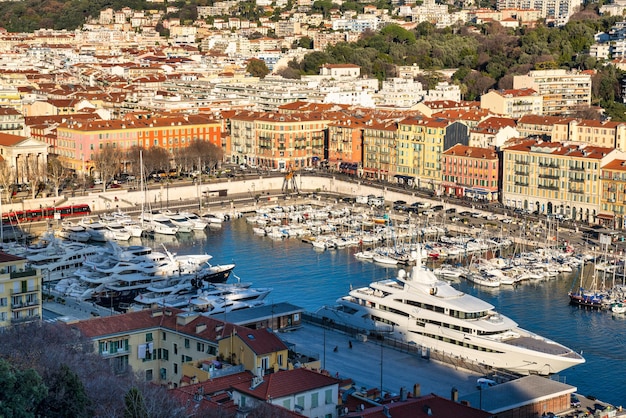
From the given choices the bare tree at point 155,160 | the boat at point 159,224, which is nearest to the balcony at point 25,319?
the boat at point 159,224

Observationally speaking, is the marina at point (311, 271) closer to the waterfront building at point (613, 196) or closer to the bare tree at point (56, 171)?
the waterfront building at point (613, 196)

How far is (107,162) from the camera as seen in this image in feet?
135

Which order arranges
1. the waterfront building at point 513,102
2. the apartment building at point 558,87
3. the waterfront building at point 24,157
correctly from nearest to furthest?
1. the waterfront building at point 24,157
2. the waterfront building at point 513,102
3. the apartment building at point 558,87

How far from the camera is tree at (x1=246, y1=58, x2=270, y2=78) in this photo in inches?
2717

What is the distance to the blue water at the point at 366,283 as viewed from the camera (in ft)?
71.9

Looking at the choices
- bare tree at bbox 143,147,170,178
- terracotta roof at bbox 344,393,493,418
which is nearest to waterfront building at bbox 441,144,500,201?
bare tree at bbox 143,147,170,178

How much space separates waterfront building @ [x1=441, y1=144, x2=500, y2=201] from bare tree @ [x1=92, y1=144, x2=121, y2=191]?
11481 mm

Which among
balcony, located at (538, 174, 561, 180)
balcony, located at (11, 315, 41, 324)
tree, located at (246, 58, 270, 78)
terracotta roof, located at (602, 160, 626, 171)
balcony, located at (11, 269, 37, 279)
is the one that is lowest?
balcony, located at (538, 174, 561, 180)

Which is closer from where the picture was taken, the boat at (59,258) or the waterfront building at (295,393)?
the waterfront building at (295,393)

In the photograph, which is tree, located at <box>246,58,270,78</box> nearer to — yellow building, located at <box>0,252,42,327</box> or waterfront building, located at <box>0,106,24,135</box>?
waterfront building, located at <box>0,106,24,135</box>

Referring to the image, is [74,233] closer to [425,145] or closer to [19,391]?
[425,145]

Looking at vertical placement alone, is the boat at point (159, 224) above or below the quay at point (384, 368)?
below

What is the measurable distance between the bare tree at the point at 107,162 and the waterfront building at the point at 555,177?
13461 mm

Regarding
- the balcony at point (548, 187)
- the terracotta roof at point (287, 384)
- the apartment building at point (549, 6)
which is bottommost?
the balcony at point (548, 187)
